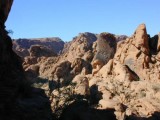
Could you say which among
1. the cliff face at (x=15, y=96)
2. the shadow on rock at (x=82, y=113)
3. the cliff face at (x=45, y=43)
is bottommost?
the shadow on rock at (x=82, y=113)

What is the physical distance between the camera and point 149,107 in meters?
31.0

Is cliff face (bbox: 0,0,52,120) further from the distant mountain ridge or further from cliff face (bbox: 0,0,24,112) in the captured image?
the distant mountain ridge

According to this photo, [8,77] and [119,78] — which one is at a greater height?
[119,78]

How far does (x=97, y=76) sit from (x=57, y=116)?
18.3 metres

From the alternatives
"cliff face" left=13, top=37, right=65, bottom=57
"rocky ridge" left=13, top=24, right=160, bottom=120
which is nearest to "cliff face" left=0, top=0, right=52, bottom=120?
"rocky ridge" left=13, top=24, right=160, bottom=120

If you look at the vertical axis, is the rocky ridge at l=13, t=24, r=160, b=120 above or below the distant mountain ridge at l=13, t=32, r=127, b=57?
below

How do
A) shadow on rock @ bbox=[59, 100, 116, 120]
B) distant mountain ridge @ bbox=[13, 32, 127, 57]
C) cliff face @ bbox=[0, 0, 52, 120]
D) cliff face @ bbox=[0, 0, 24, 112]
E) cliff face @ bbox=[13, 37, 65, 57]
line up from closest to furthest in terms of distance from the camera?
1. cliff face @ bbox=[0, 0, 52, 120]
2. cliff face @ bbox=[0, 0, 24, 112]
3. shadow on rock @ bbox=[59, 100, 116, 120]
4. distant mountain ridge @ bbox=[13, 32, 127, 57]
5. cliff face @ bbox=[13, 37, 65, 57]

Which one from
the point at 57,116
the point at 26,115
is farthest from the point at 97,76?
the point at 26,115

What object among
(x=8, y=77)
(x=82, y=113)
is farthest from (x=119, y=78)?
(x=8, y=77)

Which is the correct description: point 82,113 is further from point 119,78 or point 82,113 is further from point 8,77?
point 119,78

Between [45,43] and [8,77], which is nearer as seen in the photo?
[8,77]

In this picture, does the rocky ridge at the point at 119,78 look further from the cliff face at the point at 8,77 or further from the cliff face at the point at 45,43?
the cliff face at the point at 45,43

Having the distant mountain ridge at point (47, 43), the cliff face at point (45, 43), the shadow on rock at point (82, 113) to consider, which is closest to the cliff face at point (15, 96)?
the shadow on rock at point (82, 113)

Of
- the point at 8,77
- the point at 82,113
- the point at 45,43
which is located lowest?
the point at 82,113
